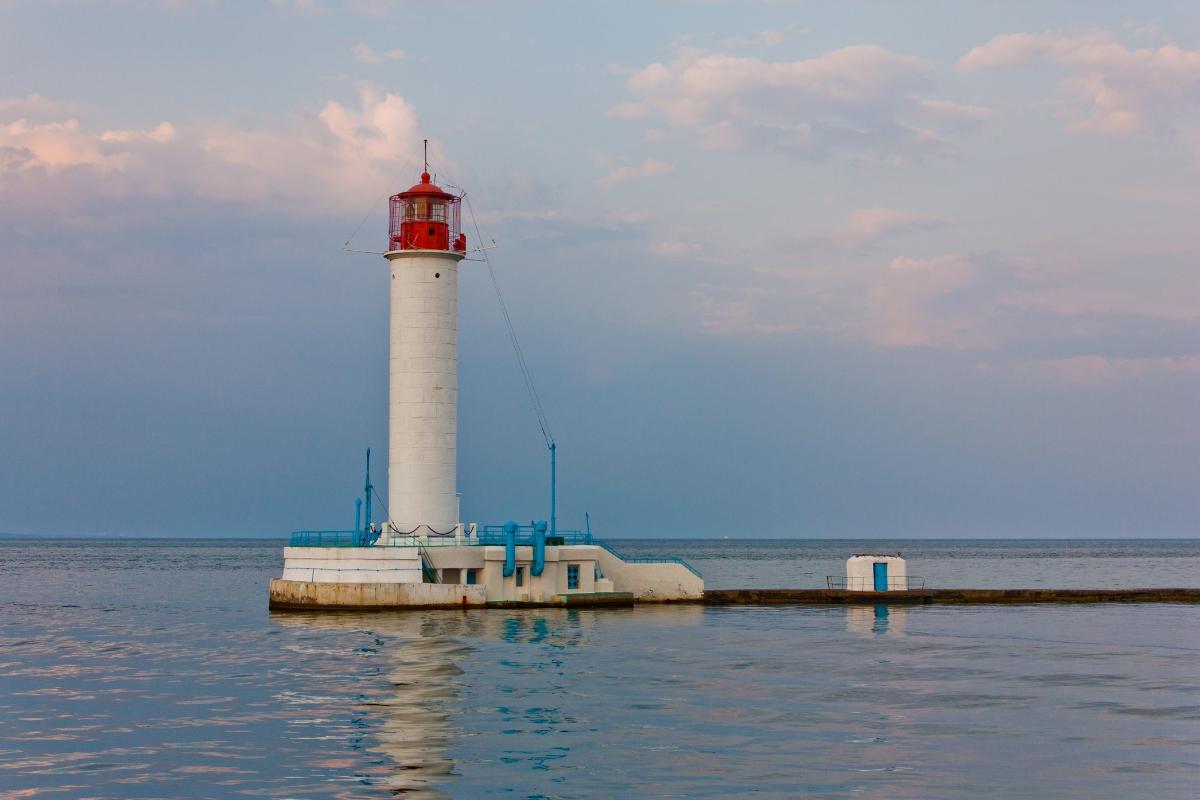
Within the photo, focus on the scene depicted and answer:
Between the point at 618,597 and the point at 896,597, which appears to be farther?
the point at 896,597

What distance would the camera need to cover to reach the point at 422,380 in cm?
5259

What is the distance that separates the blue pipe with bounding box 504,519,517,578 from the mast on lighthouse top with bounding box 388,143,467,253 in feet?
40.0

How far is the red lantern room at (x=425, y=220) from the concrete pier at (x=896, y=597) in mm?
21180

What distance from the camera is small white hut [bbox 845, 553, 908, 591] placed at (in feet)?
205

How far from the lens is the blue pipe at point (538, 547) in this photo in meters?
52.8

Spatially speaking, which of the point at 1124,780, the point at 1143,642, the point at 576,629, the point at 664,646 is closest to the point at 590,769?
the point at 1124,780

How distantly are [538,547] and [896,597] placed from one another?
19686mm

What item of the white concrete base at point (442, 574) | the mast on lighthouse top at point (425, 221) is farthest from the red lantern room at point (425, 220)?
the white concrete base at point (442, 574)

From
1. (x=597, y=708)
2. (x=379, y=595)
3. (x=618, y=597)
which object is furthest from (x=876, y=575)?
(x=597, y=708)

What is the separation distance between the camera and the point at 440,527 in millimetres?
52375

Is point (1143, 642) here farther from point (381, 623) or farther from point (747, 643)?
point (381, 623)

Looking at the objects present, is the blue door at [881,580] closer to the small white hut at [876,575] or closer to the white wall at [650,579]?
the small white hut at [876,575]

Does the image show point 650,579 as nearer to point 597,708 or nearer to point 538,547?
point 538,547

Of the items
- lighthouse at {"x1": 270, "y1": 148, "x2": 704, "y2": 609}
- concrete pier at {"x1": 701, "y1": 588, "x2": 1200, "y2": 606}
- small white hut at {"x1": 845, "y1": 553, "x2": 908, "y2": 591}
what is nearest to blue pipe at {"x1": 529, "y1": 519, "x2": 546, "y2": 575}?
lighthouse at {"x1": 270, "y1": 148, "x2": 704, "y2": 609}
